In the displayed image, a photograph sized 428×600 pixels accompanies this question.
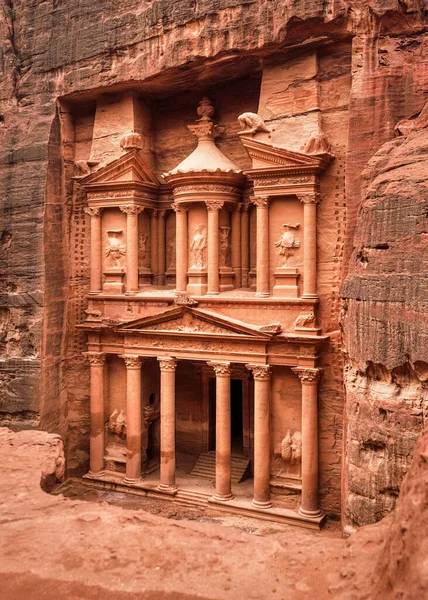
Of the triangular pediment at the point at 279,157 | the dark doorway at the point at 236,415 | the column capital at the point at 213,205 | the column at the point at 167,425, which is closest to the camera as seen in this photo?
the triangular pediment at the point at 279,157

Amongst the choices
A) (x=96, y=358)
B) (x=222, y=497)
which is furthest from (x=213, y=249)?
(x=222, y=497)

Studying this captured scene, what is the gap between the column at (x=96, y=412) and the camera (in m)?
14.6

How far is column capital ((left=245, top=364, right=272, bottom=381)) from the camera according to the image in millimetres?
12413

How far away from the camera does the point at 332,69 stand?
1202cm

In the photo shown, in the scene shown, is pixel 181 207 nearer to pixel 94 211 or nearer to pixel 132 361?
pixel 94 211

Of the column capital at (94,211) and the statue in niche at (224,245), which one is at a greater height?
the column capital at (94,211)

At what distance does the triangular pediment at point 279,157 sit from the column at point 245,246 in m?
1.77

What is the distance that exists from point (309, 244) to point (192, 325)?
11.2 ft

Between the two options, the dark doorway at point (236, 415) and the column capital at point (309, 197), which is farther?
the dark doorway at point (236, 415)

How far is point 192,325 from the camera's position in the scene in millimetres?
13227

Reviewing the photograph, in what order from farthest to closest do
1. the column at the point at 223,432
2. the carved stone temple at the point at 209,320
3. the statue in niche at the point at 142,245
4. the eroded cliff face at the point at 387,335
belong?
the statue in niche at the point at 142,245
the column at the point at 223,432
the carved stone temple at the point at 209,320
the eroded cliff face at the point at 387,335

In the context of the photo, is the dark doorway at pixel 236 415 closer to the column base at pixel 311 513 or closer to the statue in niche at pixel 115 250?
the column base at pixel 311 513

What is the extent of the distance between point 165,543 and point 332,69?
35.2 ft

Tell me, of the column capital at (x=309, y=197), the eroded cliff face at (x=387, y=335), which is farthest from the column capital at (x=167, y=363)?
the eroded cliff face at (x=387, y=335)
